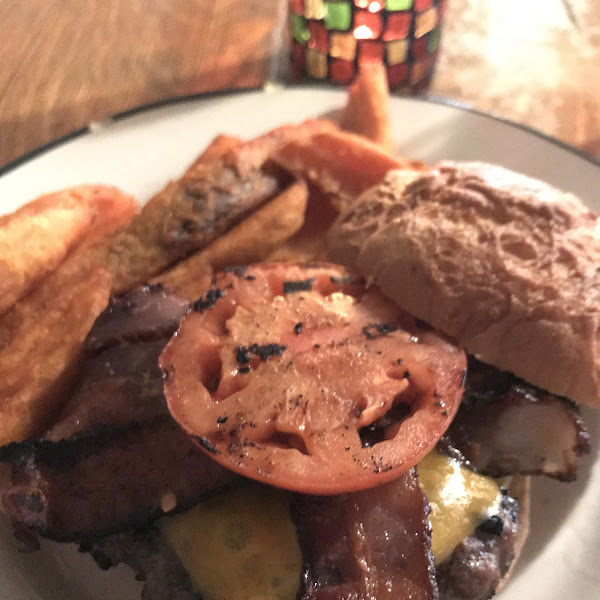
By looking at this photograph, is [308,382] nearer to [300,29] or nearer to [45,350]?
[45,350]

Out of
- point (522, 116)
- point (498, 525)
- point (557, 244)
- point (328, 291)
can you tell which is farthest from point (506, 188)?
point (522, 116)

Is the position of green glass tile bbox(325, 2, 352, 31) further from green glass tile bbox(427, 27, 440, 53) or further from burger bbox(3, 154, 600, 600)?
burger bbox(3, 154, 600, 600)

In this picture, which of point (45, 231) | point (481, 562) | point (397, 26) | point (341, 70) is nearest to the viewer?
point (481, 562)

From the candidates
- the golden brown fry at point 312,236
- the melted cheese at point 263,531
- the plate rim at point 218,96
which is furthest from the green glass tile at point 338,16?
the melted cheese at point 263,531

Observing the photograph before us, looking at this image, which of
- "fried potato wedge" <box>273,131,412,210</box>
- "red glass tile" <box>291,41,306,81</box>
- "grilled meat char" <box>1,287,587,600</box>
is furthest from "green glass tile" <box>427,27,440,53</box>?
"grilled meat char" <box>1,287,587,600</box>

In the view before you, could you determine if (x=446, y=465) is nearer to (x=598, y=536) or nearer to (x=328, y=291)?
(x=598, y=536)

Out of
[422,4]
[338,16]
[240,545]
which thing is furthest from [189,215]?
[422,4]
